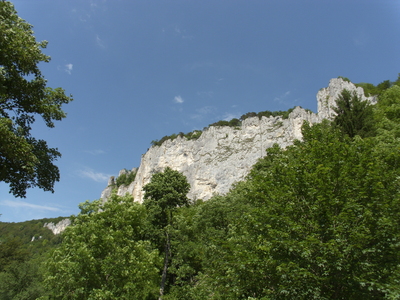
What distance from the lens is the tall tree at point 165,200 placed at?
18.6m

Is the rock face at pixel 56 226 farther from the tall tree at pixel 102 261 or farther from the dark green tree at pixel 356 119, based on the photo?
the dark green tree at pixel 356 119

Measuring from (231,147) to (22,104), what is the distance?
196 feet

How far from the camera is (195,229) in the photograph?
17.1 meters

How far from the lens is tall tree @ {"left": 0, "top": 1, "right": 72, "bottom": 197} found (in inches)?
291

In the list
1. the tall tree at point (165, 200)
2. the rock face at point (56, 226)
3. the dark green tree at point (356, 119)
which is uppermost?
the rock face at point (56, 226)

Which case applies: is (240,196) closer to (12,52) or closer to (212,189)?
(12,52)

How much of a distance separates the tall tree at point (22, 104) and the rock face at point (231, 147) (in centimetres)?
4916

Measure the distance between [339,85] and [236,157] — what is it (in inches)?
1100

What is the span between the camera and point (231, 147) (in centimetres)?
6700

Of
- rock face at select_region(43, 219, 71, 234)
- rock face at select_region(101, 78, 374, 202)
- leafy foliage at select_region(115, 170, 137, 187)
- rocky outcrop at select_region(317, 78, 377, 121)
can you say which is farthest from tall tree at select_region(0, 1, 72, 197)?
rock face at select_region(43, 219, 71, 234)

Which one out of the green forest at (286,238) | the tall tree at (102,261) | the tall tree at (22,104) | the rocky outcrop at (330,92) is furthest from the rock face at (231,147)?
the tall tree at (22,104)

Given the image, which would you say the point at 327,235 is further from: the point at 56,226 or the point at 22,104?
the point at 56,226

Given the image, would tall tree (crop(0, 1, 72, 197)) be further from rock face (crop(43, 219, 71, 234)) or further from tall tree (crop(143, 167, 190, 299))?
rock face (crop(43, 219, 71, 234))

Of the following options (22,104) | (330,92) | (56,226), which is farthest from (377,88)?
(56,226)
